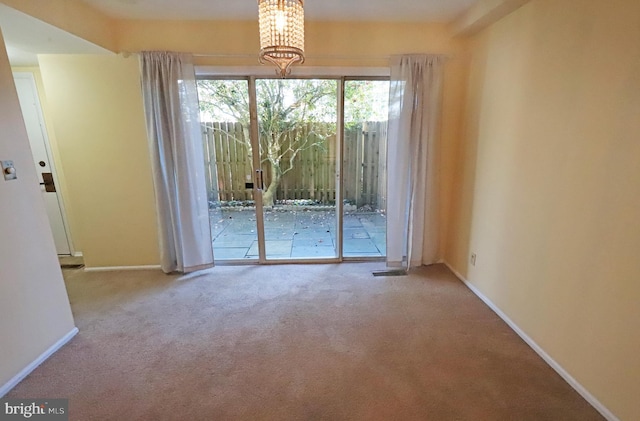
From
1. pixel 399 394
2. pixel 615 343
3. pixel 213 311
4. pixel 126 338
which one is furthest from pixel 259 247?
pixel 615 343

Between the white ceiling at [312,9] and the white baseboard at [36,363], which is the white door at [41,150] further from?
the white baseboard at [36,363]

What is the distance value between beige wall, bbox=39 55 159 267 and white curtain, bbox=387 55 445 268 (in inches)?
99.7

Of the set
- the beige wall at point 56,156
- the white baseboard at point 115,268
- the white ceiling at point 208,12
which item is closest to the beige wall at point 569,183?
the white ceiling at point 208,12

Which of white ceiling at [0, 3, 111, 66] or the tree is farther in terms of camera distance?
the tree

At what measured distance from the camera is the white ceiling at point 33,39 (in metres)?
2.02

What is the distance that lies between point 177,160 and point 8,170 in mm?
A: 1291

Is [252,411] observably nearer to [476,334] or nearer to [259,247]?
[476,334]

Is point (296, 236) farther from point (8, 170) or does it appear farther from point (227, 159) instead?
point (8, 170)

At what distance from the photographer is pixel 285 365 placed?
199 centimetres

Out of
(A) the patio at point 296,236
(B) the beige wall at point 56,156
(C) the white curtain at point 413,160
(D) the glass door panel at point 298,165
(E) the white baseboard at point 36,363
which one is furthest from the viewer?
(A) the patio at point 296,236

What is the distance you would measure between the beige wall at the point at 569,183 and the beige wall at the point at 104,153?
3319mm

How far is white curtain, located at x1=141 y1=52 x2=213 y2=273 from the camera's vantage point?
2828mm

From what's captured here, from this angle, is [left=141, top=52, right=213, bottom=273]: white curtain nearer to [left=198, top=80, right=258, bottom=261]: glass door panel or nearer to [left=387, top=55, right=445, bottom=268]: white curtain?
[left=198, top=80, right=258, bottom=261]: glass door panel

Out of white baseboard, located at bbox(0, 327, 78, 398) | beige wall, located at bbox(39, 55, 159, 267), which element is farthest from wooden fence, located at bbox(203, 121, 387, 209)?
white baseboard, located at bbox(0, 327, 78, 398)
